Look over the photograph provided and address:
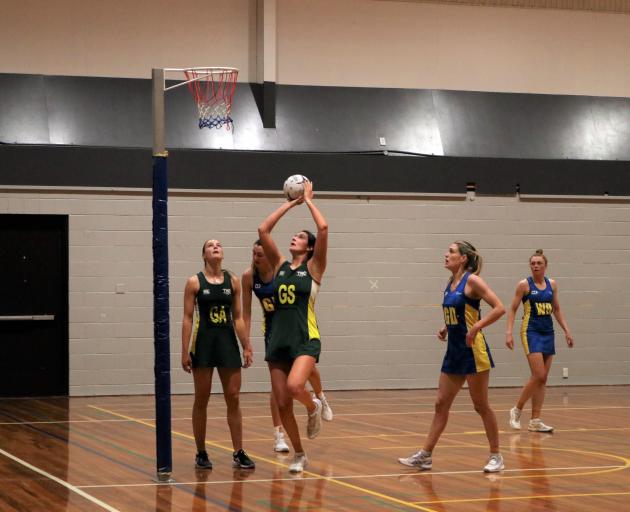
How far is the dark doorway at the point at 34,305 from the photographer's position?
54.6 ft

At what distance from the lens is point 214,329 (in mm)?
9211

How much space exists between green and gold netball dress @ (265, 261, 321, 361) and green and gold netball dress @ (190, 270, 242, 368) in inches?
27.8

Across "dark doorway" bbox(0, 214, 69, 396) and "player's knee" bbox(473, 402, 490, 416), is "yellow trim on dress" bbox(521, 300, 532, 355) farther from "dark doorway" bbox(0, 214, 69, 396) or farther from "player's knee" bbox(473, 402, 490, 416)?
"dark doorway" bbox(0, 214, 69, 396)

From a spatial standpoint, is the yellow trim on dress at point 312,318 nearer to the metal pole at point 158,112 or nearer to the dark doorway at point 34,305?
the metal pole at point 158,112

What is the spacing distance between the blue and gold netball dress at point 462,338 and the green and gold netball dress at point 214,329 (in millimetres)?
1789

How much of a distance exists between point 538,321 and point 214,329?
16.4 feet

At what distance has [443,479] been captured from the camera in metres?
8.86

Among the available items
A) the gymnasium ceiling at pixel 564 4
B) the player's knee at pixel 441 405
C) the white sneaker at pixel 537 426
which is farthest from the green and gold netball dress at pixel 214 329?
the gymnasium ceiling at pixel 564 4

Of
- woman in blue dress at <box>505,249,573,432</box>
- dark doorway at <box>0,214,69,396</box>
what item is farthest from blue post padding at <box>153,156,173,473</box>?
dark doorway at <box>0,214,69,396</box>

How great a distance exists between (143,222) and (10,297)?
2305mm

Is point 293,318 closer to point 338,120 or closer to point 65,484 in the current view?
point 65,484

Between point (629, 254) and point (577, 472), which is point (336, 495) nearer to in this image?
point (577, 472)

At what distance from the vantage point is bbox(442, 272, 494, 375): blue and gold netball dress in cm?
903

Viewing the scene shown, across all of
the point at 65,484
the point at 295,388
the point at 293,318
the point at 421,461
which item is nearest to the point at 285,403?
the point at 295,388
